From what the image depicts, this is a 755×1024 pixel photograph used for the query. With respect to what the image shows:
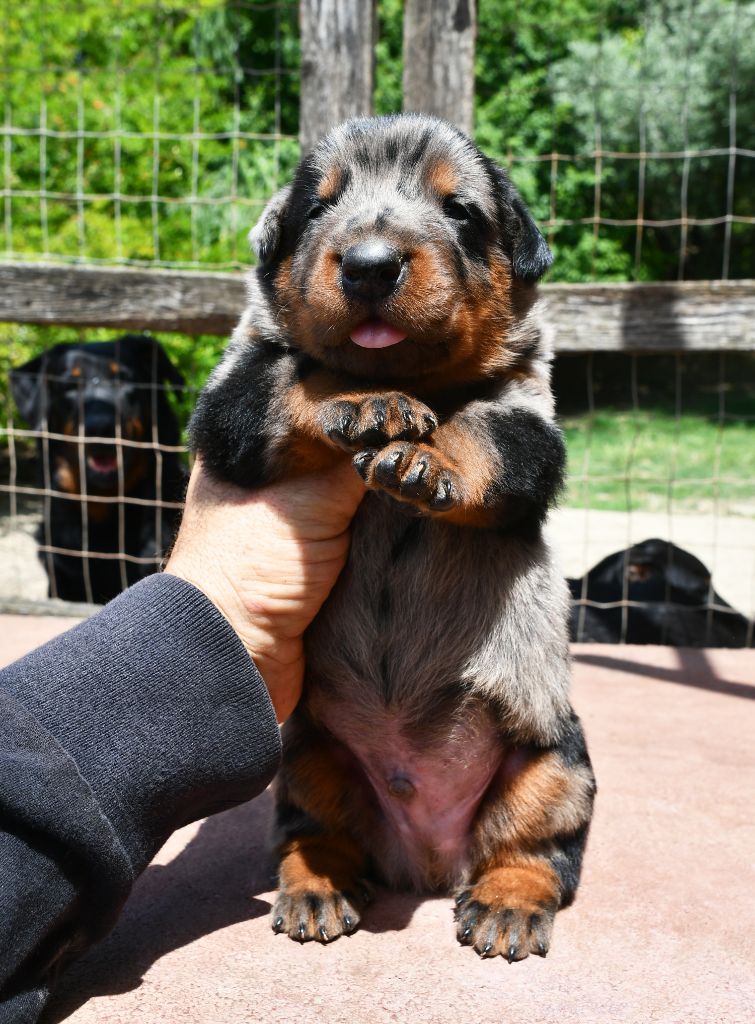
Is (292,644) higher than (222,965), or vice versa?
(292,644)

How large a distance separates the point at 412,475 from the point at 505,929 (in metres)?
1.22

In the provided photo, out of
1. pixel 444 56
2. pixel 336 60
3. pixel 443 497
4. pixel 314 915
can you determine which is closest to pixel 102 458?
pixel 336 60

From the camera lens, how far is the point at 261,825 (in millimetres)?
3631

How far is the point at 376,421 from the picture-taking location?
2562 millimetres

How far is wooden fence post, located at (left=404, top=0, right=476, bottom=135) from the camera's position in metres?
5.48

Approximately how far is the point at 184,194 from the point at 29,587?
5.28 m

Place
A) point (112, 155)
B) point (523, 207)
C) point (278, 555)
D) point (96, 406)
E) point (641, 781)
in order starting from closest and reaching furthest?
1. point (278, 555)
2. point (523, 207)
3. point (641, 781)
4. point (96, 406)
5. point (112, 155)

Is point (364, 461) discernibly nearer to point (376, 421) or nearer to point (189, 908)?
point (376, 421)

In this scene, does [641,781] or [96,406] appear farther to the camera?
[96,406]

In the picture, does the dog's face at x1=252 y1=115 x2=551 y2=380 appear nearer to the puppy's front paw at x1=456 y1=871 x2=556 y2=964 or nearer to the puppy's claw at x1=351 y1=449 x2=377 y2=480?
the puppy's claw at x1=351 y1=449 x2=377 y2=480

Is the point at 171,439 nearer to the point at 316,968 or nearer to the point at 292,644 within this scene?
the point at 292,644

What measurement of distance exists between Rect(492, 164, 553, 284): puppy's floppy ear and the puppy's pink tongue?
642 mm

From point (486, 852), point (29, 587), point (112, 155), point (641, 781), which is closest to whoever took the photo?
→ point (486, 852)

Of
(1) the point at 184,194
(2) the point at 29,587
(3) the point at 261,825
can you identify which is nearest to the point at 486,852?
(3) the point at 261,825
